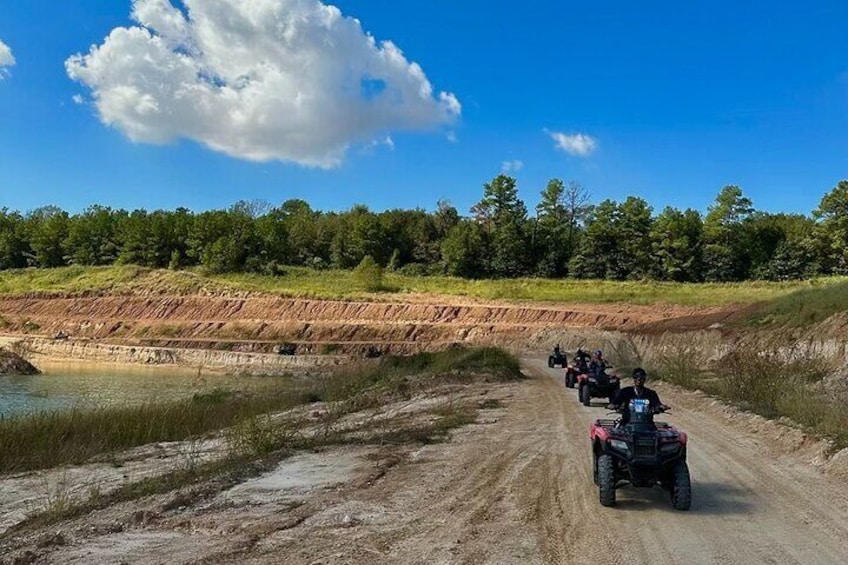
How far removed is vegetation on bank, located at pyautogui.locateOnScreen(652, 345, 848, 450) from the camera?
1235 centimetres

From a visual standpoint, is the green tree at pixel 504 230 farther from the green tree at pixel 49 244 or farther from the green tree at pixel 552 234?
the green tree at pixel 49 244

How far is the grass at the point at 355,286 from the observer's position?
68625 mm

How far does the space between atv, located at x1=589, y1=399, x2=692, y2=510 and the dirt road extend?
268mm

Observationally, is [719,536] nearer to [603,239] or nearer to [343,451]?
[343,451]

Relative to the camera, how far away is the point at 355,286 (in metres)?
82.9

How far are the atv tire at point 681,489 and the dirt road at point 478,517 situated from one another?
13 centimetres

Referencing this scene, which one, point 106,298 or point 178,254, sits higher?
point 178,254

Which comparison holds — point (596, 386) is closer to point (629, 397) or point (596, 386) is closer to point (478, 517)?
point (629, 397)

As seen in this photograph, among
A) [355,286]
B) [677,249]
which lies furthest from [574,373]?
[677,249]

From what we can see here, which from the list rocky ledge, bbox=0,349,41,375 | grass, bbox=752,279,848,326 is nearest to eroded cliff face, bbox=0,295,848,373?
grass, bbox=752,279,848,326

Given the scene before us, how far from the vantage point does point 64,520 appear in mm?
7828

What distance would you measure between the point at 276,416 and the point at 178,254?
291 ft

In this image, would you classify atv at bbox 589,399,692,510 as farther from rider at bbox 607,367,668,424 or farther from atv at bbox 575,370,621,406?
atv at bbox 575,370,621,406

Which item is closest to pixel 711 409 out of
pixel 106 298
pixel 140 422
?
pixel 140 422
